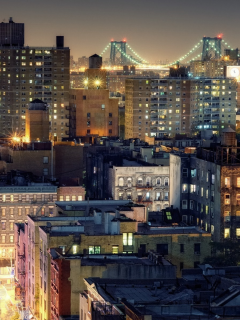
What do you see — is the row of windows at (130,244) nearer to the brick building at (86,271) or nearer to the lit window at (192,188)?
the brick building at (86,271)

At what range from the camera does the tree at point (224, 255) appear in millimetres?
71062

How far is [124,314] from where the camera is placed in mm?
44125

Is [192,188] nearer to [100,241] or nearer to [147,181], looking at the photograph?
[147,181]

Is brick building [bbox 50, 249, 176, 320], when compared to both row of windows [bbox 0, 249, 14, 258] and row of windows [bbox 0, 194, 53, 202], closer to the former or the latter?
row of windows [bbox 0, 249, 14, 258]

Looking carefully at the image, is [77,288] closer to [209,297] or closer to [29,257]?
[209,297]

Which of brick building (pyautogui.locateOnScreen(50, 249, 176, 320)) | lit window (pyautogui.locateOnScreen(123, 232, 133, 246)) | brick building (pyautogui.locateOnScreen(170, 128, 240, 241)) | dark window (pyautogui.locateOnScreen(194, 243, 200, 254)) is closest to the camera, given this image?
brick building (pyautogui.locateOnScreen(50, 249, 176, 320))

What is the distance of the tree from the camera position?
71.1 metres

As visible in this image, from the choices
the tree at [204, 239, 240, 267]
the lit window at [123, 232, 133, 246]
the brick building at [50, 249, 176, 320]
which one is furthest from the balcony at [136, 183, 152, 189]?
the brick building at [50, 249, 176, 320]

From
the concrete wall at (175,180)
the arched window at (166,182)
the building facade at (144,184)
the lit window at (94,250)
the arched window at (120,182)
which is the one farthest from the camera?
the arched window at (120,182)

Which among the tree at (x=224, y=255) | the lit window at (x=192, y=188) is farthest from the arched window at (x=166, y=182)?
the tree at (x=224, y=255)

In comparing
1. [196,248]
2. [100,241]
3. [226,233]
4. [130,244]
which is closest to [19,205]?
[226,233]

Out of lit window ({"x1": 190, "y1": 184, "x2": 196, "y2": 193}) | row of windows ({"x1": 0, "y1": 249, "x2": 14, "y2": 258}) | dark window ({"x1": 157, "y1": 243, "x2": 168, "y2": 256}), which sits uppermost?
lit window ({"x1": 190, "y1": 184, "x2": 196, "y2": 193})

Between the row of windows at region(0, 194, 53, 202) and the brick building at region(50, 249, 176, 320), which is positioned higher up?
the brick building at region(50, 249, 176, 320)

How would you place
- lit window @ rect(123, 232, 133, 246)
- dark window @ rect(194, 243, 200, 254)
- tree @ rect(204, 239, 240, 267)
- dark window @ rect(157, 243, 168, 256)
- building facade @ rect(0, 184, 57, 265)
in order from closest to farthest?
lit window @ rect(123, 232, 133, 246)
tree @ rect(204, 239, 240, 267)
dark window @ rect(157, 243, 168, 256)
dark window @ rect(194, 243, 200, 254)
building facade @ rect(0, 184, 57, 265)
